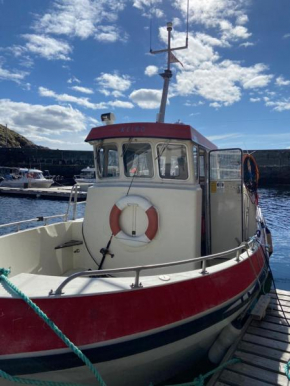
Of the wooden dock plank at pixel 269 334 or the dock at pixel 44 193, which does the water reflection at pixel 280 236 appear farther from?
the dock at pixel 44 193

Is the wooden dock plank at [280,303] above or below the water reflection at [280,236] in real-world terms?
above

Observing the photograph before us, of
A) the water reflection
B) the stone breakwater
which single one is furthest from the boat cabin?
the stone breakwater

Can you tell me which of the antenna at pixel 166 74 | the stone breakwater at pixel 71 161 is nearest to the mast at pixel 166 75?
the antenna at pixel 166 74

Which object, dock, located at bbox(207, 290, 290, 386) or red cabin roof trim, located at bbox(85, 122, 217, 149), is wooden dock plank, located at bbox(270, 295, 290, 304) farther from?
red cabin roof trim, located at bbox(85, 122, 217, 149)

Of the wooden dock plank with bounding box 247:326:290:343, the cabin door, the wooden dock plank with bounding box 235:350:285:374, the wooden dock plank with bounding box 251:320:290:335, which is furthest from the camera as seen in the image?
the cabin door

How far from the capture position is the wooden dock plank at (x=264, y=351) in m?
3.98

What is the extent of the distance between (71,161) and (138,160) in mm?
50493

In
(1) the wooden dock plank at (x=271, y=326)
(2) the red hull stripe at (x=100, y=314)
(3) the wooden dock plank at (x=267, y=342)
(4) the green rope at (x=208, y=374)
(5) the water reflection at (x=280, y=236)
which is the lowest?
(5) the water reflection at (x=280, y=236)

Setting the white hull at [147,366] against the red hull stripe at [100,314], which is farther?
the white hull at [147,366]

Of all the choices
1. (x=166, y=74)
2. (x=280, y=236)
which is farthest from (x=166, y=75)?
(x=280, y=236)

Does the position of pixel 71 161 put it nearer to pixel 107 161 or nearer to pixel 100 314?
pixel 107 161

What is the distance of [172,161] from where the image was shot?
15.8ft

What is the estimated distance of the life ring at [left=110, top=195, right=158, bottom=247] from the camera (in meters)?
4.54

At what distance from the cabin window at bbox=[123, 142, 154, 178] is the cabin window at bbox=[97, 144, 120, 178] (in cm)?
20
